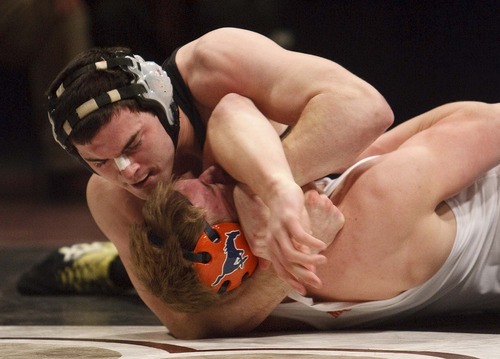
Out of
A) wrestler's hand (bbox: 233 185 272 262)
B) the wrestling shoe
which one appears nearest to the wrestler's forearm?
wrestler's hand (bbox: 233 185 272 262)

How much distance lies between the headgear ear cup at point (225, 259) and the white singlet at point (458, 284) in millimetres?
206

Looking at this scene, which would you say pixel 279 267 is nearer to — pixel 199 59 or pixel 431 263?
pixel 431 263

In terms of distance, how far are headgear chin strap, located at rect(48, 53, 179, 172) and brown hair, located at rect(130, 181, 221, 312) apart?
0.27 metres

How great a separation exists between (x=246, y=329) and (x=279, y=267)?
1.71ft

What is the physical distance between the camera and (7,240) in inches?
206

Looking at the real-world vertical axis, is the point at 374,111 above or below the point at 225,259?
above

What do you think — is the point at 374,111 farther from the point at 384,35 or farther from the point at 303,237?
the point at 384,35

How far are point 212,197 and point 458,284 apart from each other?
2.23ft

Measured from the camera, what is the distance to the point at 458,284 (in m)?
2.47

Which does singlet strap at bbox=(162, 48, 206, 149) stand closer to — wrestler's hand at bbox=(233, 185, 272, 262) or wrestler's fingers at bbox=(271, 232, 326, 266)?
wrestler's hand at bbox=(233, 185, 272, 262)

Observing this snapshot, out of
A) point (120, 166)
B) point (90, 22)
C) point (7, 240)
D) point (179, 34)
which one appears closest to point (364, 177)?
point (120, 166)

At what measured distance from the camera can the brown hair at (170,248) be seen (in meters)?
2.21

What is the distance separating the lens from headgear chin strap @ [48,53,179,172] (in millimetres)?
2375

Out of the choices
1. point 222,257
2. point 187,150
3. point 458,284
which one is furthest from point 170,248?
point 458,284
